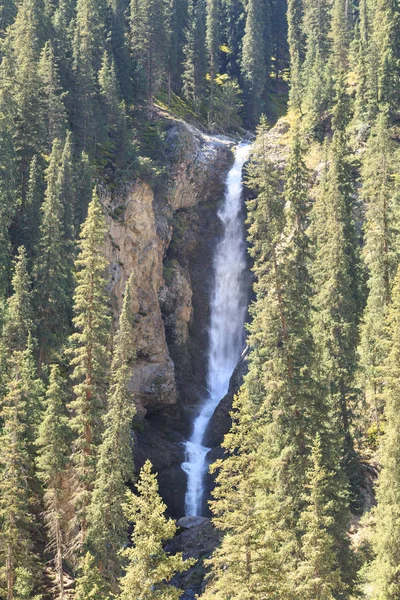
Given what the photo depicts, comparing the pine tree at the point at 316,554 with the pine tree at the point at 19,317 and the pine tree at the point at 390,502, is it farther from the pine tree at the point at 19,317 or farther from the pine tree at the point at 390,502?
the pine tree at the point at 19,317

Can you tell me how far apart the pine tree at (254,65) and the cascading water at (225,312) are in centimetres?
1934

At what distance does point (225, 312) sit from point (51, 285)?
88.4 ft

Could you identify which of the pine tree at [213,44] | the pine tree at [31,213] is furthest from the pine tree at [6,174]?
the pine tree at [213,44]

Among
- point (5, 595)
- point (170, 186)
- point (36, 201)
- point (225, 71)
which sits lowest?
point (5, 595)

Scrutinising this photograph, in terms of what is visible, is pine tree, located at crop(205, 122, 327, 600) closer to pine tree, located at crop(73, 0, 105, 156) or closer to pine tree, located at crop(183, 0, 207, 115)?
pine tree, located at crop(73, 0, 105, 156)

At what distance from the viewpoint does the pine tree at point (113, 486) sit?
87.6ft

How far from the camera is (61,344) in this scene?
40.4m

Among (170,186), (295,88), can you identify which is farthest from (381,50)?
(170,186)

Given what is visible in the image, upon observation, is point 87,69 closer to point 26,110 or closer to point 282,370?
point 26,110

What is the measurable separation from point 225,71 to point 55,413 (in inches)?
3258

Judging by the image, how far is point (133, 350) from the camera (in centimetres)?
3388

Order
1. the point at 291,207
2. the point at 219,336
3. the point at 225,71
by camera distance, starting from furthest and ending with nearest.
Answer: the point at 225,71
the point at 219,336
the point at 291,207

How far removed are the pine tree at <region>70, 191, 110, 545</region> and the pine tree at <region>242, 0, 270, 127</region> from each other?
6416 cm

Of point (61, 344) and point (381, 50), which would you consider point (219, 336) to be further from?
point (381, 50)
